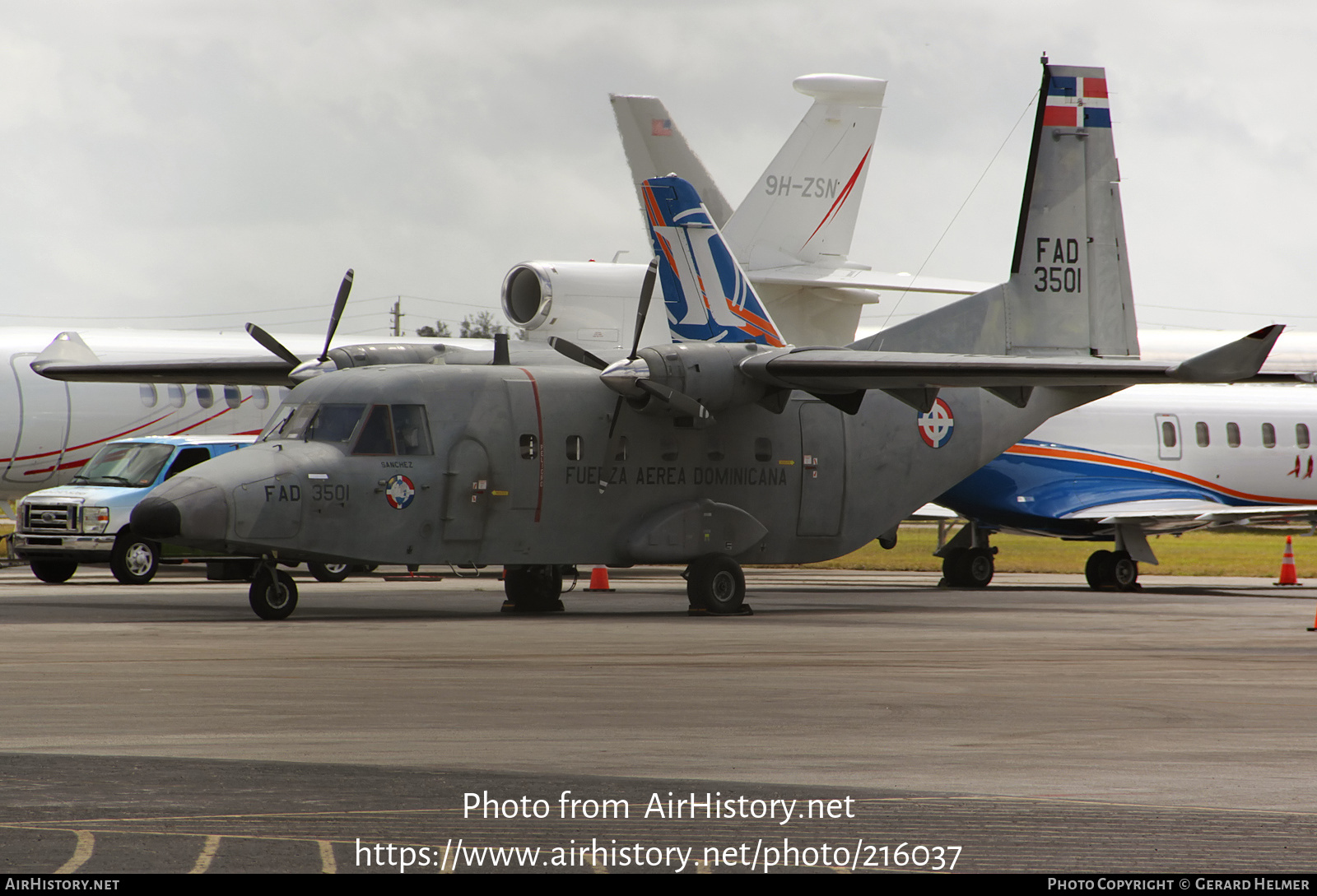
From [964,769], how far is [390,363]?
1352 centimetres

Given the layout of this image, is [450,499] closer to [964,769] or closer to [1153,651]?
[1153,651]

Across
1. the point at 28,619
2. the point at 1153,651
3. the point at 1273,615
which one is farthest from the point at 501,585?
the point at 1153,651

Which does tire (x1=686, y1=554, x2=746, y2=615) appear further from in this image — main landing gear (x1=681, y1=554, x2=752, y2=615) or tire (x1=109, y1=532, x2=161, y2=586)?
tire (x1=109, y1=532, x2=161, y2=586)

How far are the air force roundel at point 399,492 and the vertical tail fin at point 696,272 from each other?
5.39 metres

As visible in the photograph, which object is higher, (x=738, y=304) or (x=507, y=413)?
(x=738, y=304)

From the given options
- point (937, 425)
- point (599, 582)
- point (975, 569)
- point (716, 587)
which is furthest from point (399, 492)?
point (975, 569)

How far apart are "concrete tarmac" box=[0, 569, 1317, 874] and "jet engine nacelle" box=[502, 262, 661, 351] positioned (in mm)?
7873

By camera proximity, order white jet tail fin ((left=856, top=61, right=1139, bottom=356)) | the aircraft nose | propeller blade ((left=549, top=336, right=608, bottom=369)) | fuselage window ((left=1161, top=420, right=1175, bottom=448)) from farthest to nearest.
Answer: fuselage window ((left=1161, top=420, right=1175, bottom=448)), white jet tail fin ((left=856, top=61, right=1139, bottom=356)), propeller blade ((left=549, top=336, right=608, bottom=369)), the aircraft nose

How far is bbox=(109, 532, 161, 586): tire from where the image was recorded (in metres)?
23.0

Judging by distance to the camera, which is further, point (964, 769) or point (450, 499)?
point (450, 499)

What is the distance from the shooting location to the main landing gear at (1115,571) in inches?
1021

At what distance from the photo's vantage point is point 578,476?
61.7ft

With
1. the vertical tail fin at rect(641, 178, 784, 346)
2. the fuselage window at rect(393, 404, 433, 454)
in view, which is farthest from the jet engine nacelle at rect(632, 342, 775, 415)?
the fuselage window at rect(393, 404, 433, 454)

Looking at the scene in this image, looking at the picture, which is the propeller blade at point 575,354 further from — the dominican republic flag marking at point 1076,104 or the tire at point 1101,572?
the tire at point 1101,572
